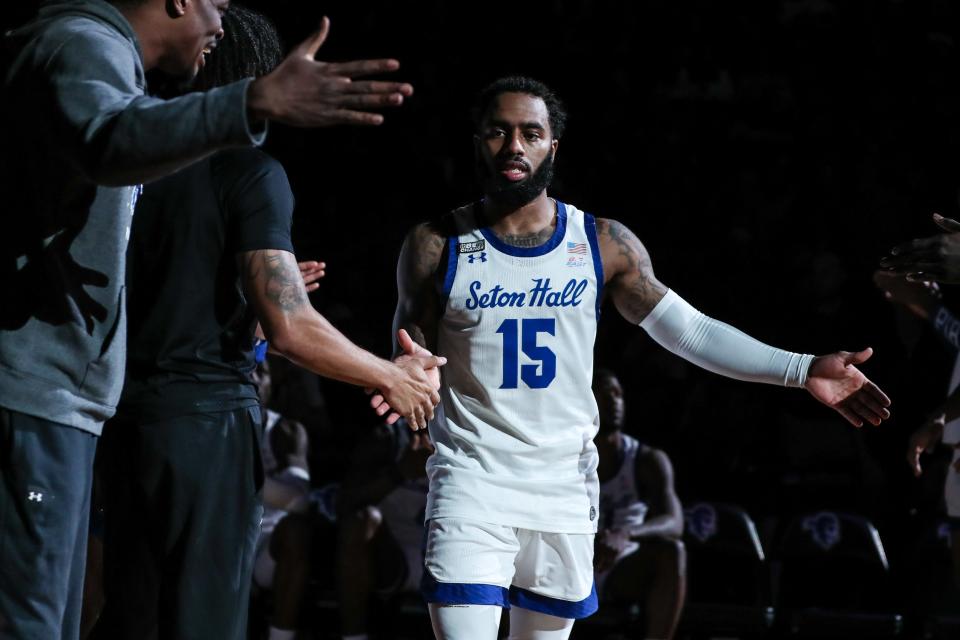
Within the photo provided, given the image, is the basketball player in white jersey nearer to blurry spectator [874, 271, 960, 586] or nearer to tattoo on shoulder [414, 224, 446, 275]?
tattoo on shoulder [414, 224, 446, 275]

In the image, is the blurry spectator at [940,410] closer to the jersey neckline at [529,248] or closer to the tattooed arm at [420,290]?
the jersey neckline at [529,248]

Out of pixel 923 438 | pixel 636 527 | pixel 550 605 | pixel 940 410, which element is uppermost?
pixel 940 410

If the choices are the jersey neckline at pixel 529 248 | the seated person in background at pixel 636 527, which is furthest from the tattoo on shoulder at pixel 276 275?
the seated person in background at pixel 636 527

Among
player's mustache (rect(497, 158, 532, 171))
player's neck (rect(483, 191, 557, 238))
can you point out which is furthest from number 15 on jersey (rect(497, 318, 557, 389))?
player's mustache (rect(497, 158, 532, 171))

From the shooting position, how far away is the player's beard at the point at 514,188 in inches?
164

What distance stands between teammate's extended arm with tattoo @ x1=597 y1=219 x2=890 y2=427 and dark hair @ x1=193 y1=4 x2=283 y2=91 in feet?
4.47

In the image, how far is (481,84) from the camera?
9.52m

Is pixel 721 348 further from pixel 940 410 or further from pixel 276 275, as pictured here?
pixel 940 410

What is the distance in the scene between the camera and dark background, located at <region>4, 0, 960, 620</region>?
8367 millimetres

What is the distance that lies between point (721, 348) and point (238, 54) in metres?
1.79

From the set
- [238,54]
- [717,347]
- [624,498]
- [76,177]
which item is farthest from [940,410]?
[76,177]

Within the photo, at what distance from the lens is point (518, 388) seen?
395 centimetres

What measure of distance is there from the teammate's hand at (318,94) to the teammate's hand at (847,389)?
7.08 ft

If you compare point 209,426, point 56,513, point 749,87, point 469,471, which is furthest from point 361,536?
point 749,87
